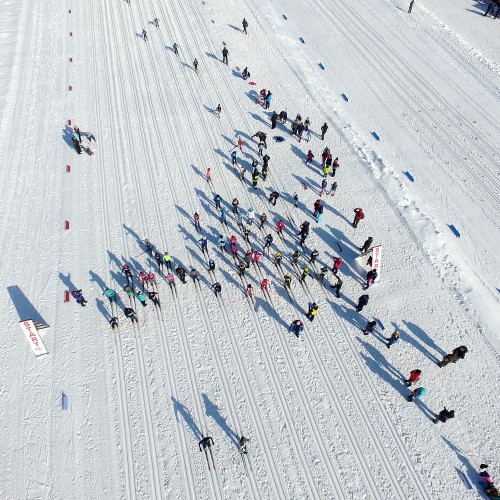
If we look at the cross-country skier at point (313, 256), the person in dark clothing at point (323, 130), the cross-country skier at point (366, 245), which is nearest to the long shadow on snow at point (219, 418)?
the cross-country skier at point (313, 256)

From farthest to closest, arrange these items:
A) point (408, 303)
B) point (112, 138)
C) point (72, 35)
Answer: point (72, 35)
point (112, 138)
point (408, 303)

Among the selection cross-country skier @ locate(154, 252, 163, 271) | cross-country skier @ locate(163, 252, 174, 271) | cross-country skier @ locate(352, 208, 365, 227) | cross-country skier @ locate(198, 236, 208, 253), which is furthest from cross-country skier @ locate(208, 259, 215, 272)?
cross-country skier @ locate(352, 208, 365, 227)

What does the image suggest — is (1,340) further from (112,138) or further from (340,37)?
(340,37)

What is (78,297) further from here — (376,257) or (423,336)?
(423,336)

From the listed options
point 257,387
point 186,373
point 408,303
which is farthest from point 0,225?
point 408,303

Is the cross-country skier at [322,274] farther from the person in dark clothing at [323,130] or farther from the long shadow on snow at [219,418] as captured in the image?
the person in dark clothing at [323,130]

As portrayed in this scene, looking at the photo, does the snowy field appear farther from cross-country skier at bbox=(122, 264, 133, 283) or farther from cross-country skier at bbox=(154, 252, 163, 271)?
cross-country skier at bbox=(122, 264, 133, 283)

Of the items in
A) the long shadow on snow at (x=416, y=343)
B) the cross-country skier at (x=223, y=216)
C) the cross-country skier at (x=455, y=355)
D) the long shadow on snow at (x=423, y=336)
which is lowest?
the cross-country skier at (x=223, y=216)
